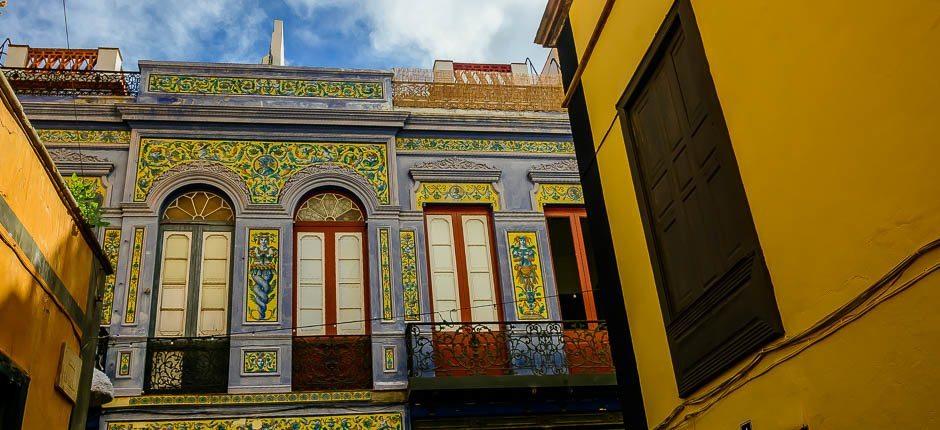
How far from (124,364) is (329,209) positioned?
10.9 ft

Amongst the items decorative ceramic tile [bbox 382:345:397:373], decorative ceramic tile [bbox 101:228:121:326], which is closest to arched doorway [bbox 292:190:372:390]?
decorative ceramic tile [bbox 382:345:397:373]

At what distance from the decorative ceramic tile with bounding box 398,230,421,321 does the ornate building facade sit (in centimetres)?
3

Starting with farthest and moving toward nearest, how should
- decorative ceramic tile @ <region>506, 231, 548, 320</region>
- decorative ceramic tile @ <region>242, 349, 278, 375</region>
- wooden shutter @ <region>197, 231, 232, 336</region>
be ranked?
decorative ceramic tile @ <region>506, 231, 548, 320</region> → wooden shutter @ <region>197, 231, 232, 336</region> → decorative ceramic tile @ <region>242, 349, 278, 375</region>

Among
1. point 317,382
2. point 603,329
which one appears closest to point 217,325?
point 317,382

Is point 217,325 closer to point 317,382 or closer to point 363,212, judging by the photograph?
point 317,382

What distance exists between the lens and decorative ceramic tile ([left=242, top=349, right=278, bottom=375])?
10758 mm

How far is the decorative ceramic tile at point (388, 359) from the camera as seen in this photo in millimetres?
11062

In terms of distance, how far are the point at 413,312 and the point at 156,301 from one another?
126 inches

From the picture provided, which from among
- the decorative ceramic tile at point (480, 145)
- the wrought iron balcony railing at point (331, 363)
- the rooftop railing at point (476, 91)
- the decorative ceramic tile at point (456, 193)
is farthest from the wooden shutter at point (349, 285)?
the rooftop railing at point (476, 91)

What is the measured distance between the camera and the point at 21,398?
5074mm

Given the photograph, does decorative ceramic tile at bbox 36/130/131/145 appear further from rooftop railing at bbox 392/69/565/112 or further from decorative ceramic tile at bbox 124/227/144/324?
rooftop railing at bbox 392/69/565/112

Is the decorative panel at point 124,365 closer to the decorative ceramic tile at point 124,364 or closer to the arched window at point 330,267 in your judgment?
the decorative ceramic tile at point 124,364

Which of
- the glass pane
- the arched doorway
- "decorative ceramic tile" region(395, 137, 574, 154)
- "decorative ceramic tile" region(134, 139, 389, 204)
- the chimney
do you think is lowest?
the arched doorway

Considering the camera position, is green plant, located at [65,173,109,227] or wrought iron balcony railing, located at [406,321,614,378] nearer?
green plant, located at [65,173,109,227]
